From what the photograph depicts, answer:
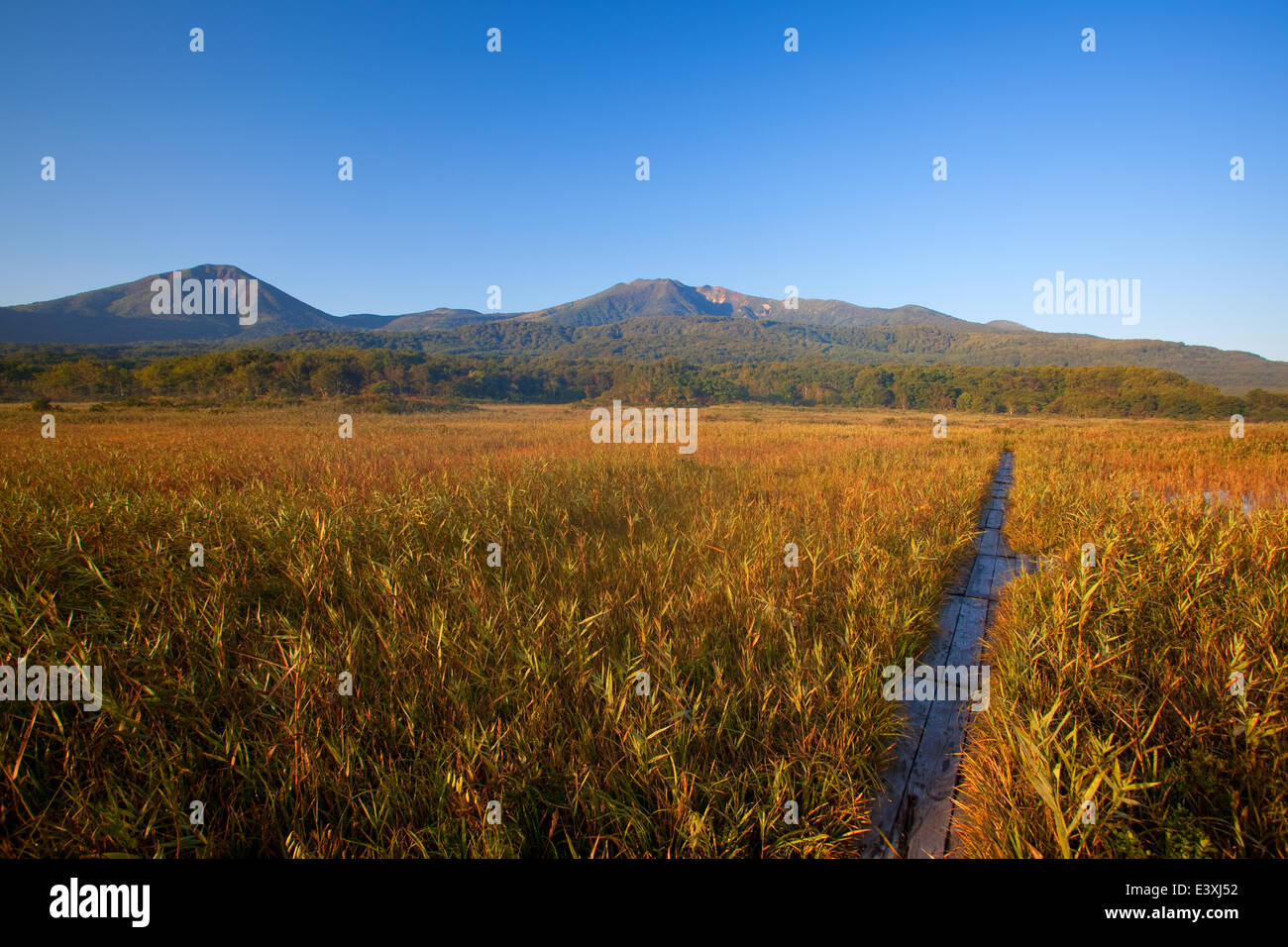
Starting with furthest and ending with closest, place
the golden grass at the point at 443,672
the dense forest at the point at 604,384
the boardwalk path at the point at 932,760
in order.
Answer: the dense forest at the point at 604,384 → the boardwalk path at the point at 932,760 → the golden grass at the point at 443,672

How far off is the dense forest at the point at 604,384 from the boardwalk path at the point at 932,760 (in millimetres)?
38127

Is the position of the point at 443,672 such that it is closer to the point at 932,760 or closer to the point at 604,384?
the point at 932,760

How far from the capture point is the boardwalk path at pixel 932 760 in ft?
6.71

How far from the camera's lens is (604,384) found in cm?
8838

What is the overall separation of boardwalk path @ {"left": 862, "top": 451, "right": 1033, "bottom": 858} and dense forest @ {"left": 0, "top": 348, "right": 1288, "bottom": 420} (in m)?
38.1

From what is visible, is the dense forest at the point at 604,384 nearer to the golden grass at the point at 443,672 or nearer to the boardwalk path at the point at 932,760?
the golden grass at the point at 443,672

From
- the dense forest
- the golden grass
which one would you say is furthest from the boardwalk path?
the dense forest

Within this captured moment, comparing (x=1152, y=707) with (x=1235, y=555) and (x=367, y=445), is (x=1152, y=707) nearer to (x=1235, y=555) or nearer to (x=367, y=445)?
(x=1235, y=555)

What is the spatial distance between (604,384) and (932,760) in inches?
3467

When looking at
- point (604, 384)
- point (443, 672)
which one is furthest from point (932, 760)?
point (604, 384)

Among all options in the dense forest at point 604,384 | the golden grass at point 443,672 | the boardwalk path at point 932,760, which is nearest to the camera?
the golden grass at point 443,672

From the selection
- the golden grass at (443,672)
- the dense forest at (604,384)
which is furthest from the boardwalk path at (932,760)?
the dense forest at (604,384)

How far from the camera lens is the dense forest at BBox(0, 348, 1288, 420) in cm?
4981
